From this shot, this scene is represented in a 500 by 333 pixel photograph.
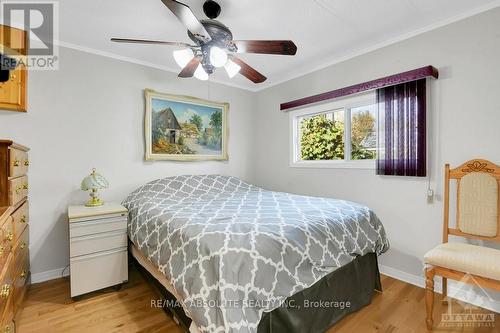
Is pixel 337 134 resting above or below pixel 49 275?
above

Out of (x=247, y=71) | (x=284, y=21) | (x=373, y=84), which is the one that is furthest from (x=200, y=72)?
Answer: (x=373, y=84)

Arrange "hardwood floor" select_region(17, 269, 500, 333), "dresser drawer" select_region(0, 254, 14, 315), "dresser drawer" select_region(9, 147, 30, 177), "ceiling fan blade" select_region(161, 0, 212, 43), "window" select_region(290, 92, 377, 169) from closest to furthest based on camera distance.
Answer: "dresser drawer" select_region(0, 254, 14, 315) → "ceiling fan blade" select_region(161, 0, 212, 43) → "dresser drawer" select_region(9, 147, 30, 177) → "hardwood floor" select_region(17, 269, 500, 333) → "window" select_region(290, 92, 377, 169)

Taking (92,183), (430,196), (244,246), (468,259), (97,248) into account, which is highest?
(92,183)

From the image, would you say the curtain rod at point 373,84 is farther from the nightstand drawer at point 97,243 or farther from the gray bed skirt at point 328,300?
the nightstand drawer at point 97,243

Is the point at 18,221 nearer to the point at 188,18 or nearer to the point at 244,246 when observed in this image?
the point at 244,246

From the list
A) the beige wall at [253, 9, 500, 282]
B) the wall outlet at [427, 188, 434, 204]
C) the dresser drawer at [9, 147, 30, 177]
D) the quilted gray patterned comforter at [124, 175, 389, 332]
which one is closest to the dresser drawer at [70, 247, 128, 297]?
the quilted gray patterned comforter at [124, 175, 389, 332]

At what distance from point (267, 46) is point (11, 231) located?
202cm

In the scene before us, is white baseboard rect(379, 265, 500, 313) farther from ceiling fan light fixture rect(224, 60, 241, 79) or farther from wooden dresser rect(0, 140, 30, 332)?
wooden dresser rect(0, 140, 30, 332)

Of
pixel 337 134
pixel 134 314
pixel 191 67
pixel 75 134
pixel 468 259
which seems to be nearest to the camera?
pixel 468 259

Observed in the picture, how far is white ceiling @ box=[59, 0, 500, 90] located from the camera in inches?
77.2

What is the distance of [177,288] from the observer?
1.46 m

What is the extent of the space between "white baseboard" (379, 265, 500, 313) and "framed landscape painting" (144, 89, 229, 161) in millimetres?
2468

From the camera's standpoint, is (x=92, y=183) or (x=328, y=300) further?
(x=92, y=183)

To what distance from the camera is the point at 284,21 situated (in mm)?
2195
